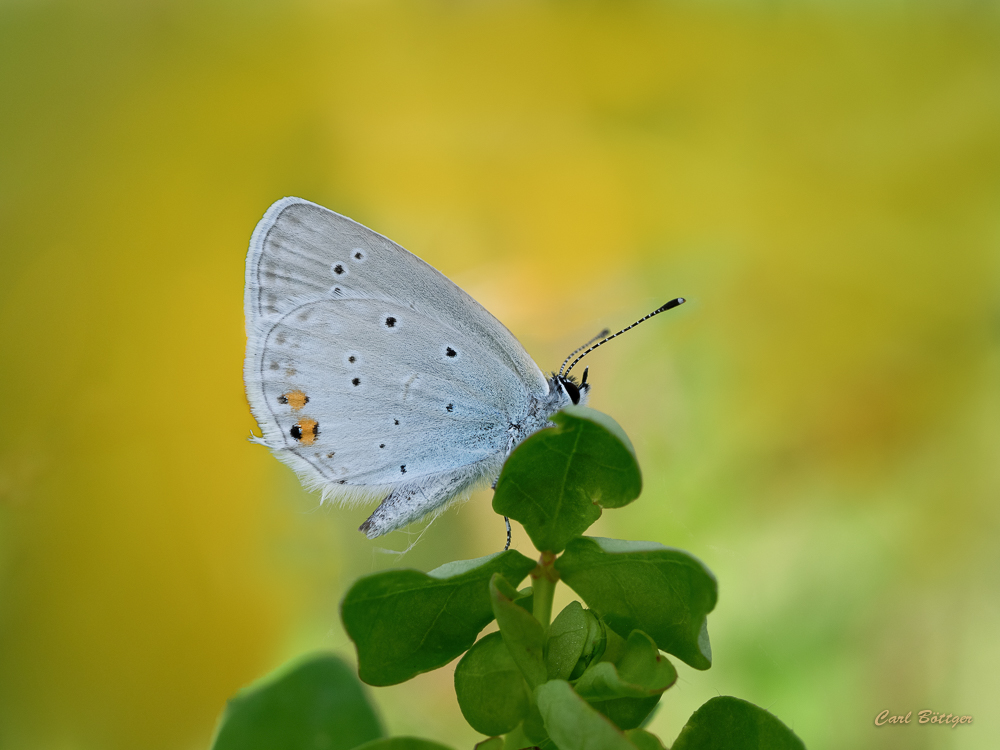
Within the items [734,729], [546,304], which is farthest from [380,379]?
[546,304]

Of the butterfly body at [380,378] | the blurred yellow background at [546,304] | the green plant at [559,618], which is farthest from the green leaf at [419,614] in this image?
the blurred yellow background at [546,304]

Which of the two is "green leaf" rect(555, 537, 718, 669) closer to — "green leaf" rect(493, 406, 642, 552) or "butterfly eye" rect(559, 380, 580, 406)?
"green leaf" rect(493, 406, 642, 552)

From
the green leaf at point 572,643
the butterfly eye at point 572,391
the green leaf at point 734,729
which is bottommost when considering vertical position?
the green leaf at point 734,729

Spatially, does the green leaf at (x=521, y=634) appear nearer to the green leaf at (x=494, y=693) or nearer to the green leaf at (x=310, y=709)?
the green leaf at (x=494, y=693)

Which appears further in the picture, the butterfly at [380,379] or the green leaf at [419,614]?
the butterfly at [380,379]

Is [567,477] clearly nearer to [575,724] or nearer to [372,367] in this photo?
[575,724]

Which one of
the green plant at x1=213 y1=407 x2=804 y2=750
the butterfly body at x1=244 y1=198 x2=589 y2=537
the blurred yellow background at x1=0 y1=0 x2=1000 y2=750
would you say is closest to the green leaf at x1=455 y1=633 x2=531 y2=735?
the green plant at x1=213 y1=407 x2=804 y2=750
